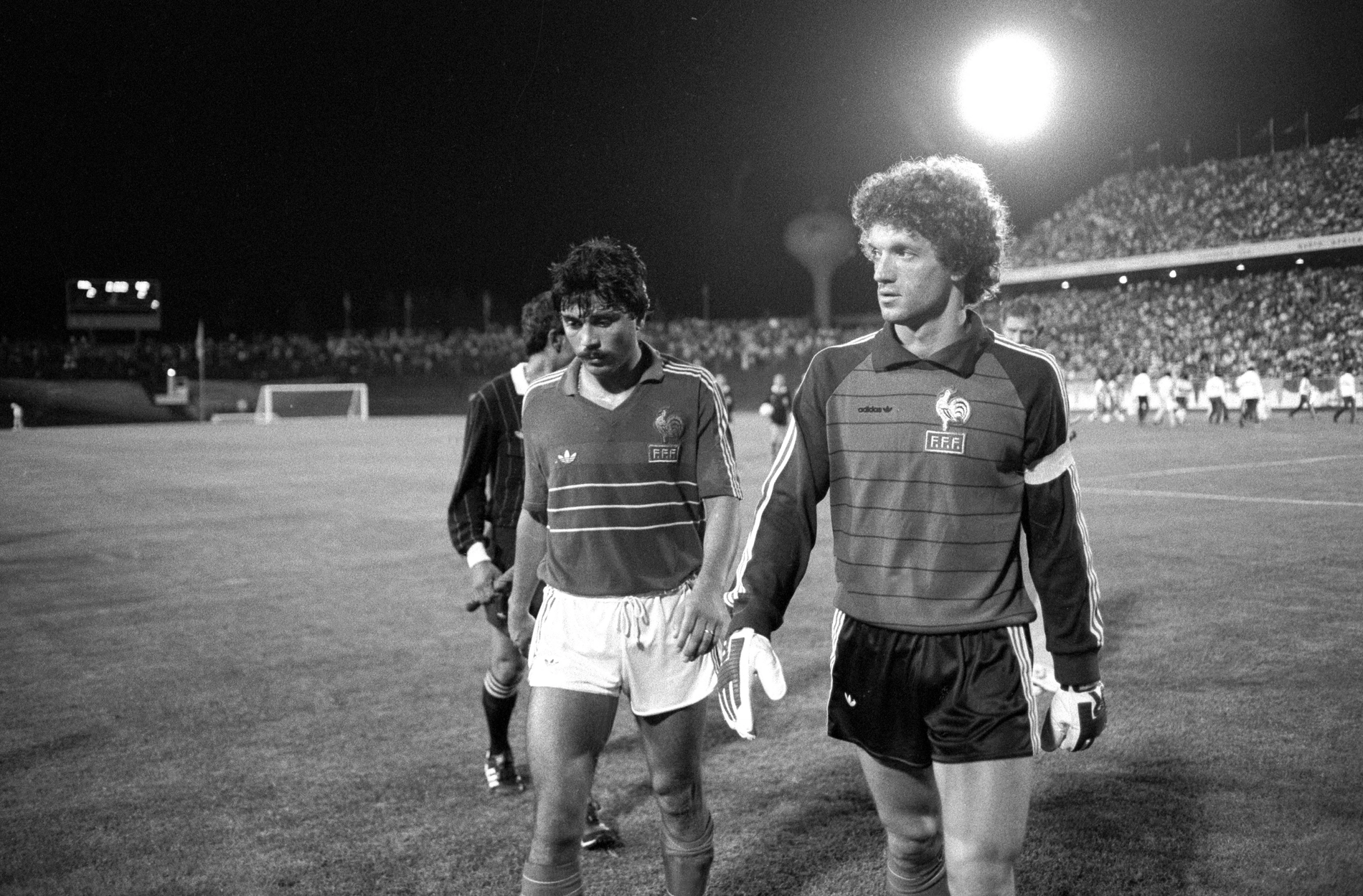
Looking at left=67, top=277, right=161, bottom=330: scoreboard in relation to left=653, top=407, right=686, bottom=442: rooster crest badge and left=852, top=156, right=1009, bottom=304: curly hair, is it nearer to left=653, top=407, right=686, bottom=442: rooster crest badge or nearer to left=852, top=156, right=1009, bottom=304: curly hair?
left=653, top=407, right=686, bottom=442: rooster crest badge

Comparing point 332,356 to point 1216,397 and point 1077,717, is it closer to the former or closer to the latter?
point 1216,397

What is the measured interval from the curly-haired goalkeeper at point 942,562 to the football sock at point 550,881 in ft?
2.57

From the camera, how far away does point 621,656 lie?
345 cm

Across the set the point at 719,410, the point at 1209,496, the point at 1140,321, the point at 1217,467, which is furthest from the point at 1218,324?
the point at 719,410

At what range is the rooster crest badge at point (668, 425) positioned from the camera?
140 inches

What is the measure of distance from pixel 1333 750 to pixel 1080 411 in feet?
126

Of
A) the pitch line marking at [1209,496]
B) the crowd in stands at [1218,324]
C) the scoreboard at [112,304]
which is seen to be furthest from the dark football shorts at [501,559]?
the scoreboard at [112,304]

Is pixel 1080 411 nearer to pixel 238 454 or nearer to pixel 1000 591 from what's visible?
pixel 238 454

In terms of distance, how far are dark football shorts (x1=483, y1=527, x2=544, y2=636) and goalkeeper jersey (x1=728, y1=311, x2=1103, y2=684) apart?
2284mm

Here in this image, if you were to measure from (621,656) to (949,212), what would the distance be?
1.56 meters

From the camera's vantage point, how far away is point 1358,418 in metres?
34.0

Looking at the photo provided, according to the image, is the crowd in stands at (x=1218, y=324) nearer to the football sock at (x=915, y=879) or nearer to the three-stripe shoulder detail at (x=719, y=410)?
the three-stripe shoulder detail at (x=719, y=410)

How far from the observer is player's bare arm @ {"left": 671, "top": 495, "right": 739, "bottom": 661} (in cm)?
343

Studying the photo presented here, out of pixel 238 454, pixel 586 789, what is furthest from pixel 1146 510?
pixel 238 454
